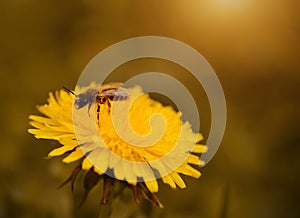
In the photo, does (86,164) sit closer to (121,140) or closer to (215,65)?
(121,140)

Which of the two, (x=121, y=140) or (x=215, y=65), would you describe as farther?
(x=215, y=65)

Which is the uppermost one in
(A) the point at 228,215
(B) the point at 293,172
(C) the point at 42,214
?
(B) the point at 293,172

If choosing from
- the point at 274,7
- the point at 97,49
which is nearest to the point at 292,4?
the point at 274,7

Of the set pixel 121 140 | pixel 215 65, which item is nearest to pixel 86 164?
pixel 121 140

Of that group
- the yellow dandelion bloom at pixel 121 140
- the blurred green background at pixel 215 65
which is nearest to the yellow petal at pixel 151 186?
the yellow dandelion bloom at pixel 121 140

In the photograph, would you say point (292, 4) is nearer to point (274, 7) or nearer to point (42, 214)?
point (274, 7)
